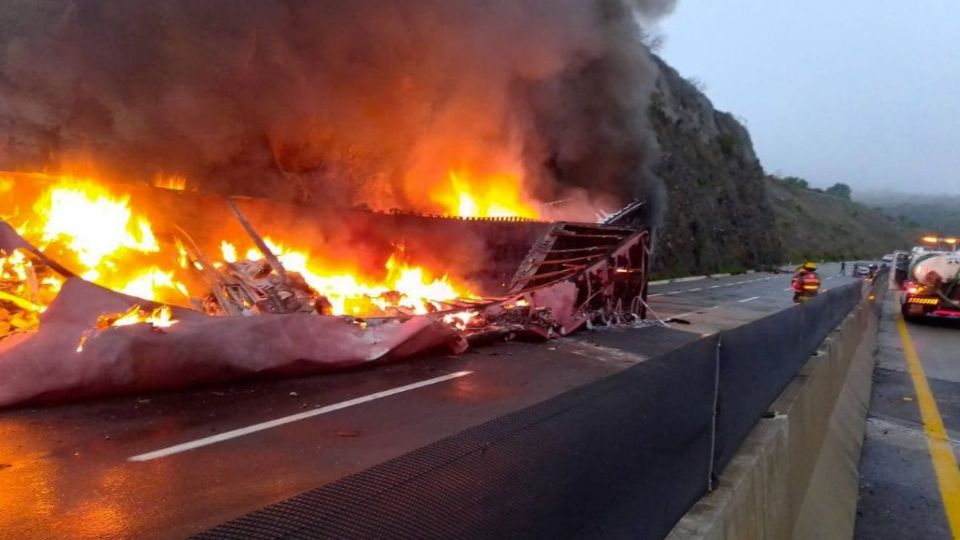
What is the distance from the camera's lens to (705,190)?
44938mm

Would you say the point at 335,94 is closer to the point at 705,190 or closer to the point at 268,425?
the point at 268,425

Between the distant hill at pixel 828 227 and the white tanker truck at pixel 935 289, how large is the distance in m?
44.7

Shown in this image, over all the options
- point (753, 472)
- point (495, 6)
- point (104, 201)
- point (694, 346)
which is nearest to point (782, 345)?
point (753, 472)

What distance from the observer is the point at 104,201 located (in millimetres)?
7684

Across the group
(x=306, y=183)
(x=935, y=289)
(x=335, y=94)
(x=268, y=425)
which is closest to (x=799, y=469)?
(x=268, y=425)

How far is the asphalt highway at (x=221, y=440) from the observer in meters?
3.89

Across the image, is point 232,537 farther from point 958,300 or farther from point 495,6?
point 958,300

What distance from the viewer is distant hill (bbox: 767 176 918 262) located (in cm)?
7588

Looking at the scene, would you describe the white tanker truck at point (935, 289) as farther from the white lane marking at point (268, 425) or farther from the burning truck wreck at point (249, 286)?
the white lane marking at point (268, 425)

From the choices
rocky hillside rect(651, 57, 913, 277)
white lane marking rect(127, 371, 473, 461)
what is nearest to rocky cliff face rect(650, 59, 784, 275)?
rocky hillside rect(651, 57, 913, 277)

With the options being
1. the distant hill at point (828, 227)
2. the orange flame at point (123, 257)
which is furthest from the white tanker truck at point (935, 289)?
the distant hill at point (828, 227)

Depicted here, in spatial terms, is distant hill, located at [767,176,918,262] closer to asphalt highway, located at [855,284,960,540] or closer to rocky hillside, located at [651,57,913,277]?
rocky hillside, located at [651,57,913,277]

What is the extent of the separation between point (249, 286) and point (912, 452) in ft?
22.8

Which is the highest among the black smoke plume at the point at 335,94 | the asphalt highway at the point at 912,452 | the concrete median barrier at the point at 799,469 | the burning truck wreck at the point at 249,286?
the black smoke plume at the point at 335,94
